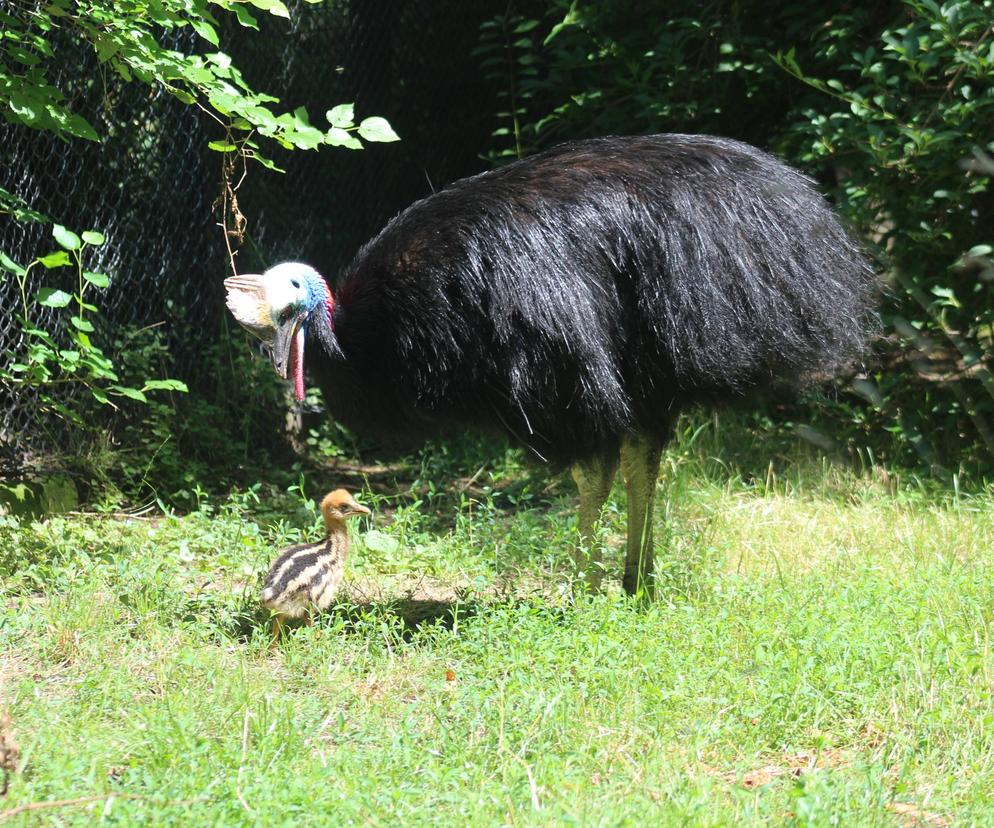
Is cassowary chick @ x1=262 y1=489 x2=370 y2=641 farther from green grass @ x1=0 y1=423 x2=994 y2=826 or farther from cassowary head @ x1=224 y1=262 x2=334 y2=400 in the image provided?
cassowary head @ x1=224 y1=262 x2=334 y2=400

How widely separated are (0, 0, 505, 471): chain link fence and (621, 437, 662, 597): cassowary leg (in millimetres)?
1619

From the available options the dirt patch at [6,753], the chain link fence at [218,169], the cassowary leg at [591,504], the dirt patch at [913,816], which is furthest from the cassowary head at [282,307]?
the dirt patch at [913,816]

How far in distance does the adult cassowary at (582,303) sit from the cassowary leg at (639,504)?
14 cm

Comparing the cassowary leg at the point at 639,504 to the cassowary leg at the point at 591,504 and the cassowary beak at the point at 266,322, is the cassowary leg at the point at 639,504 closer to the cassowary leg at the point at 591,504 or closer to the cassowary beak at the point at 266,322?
the cassowary leg at the point at 591,504

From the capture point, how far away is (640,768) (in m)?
3.04

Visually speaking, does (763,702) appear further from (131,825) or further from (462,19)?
(462,19)

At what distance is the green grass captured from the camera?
285 cm

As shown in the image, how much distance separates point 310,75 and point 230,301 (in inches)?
113

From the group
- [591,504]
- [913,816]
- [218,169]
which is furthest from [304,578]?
[218,169]

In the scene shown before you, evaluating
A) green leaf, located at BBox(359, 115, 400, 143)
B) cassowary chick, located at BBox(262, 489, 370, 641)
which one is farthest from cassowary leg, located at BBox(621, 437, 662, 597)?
green leaf, located at BBox(359, 115, 400, 143)

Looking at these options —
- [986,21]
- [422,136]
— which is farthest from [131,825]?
[422,136]

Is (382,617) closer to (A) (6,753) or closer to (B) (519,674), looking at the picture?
(B) (519,674)

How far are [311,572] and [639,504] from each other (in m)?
1.15

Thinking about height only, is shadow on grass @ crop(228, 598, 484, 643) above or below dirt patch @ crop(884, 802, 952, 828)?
below
